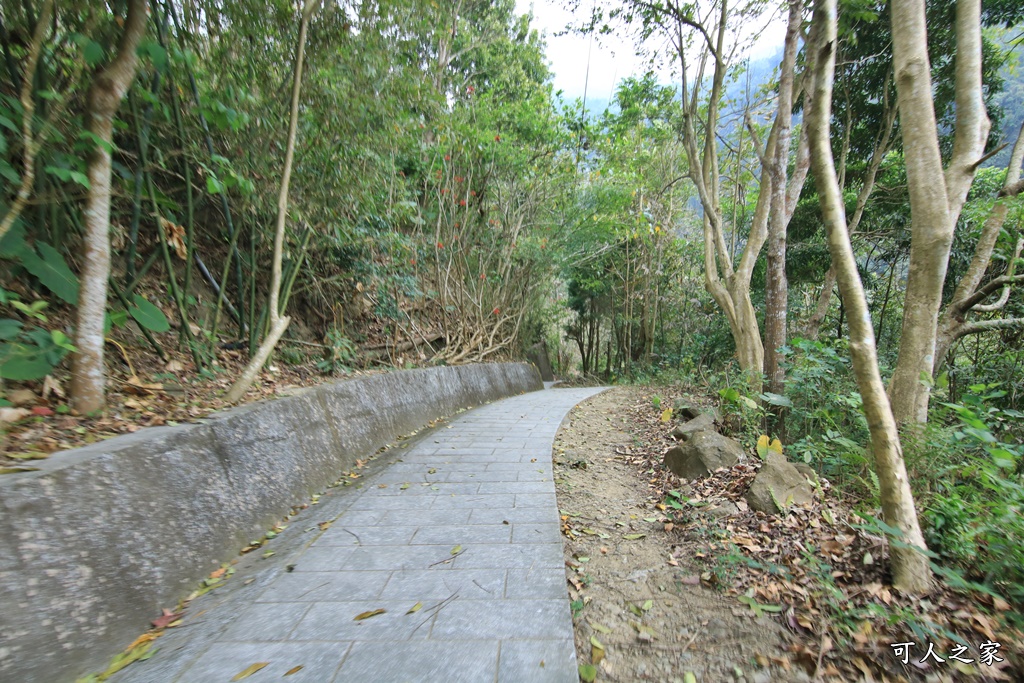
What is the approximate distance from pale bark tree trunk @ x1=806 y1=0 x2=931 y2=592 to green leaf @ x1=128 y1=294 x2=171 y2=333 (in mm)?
4119

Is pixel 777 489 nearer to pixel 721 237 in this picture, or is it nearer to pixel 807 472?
pixel 807 472

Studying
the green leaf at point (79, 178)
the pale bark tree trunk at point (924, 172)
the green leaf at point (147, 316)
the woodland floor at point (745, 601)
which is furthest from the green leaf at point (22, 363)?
the pale bark tree trunk at point (924, 172)

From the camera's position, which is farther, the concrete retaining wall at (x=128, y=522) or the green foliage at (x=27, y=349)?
the green foliage at (x=27, y=349)

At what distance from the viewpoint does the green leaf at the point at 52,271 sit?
2596 millimetres

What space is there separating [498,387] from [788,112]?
262 inches

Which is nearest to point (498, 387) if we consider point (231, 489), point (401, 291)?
point (401, 291)

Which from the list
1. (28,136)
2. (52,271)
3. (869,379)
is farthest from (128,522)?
(869,379)

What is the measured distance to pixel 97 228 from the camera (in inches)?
103

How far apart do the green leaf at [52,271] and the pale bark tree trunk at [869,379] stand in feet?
13.5

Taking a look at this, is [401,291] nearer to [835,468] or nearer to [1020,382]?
[835,468]

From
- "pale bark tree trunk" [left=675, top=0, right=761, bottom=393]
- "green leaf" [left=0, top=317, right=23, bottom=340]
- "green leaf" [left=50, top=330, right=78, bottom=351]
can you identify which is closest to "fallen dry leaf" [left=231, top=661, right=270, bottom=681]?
"green leaf" [left=50, top=330, right=78, bottom=351]

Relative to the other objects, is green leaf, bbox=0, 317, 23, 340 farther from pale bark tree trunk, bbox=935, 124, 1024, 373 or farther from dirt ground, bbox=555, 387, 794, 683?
pale bark tree trunk, bbox=935, 124, 1024, 373

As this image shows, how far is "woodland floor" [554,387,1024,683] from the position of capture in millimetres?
1916

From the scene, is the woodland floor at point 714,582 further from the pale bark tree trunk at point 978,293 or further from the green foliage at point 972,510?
the pale bark tree trunk at point 978,293
